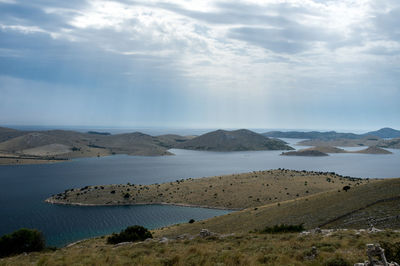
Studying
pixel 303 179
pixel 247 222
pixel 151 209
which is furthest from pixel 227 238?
pixel 303 179

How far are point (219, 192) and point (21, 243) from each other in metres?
58.7

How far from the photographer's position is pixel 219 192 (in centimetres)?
8294

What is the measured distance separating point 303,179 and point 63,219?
74825 mm

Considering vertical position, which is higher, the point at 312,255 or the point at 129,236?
the point at 312,255

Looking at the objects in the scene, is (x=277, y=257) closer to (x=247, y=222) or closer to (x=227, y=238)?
(x=227, y=238)

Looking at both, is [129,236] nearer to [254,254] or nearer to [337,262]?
[254,254]

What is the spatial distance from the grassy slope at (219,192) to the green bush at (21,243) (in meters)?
49.1

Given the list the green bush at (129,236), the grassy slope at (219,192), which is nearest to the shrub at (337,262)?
the green bush at (129,236)

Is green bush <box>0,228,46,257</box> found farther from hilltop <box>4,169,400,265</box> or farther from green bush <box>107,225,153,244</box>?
green bush <box>107,225,153,244</box>

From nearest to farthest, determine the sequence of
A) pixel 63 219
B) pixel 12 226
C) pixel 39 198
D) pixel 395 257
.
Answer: pixel 395 257, pixel 12 226, pixel 63 219, pixel 39 198

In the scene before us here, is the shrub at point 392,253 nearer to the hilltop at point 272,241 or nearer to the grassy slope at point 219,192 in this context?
the hilltop at point 272,241

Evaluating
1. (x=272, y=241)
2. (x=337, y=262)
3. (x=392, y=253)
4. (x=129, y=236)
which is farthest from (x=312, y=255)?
(x=129, y=236)

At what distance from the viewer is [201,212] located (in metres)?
70.0

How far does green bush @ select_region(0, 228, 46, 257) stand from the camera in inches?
1176
